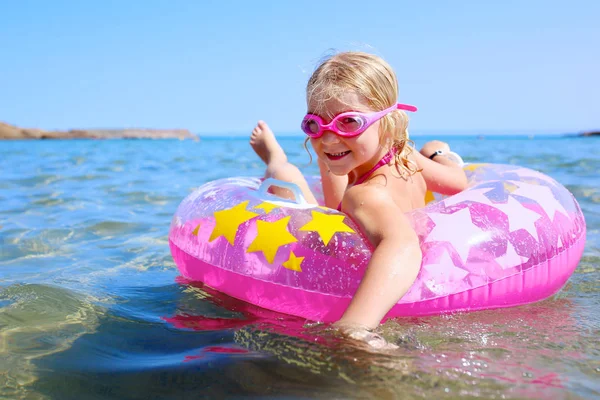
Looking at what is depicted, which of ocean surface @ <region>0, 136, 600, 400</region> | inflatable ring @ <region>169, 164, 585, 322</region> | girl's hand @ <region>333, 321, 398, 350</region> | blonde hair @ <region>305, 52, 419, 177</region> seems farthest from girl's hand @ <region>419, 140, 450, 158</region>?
girl's hand @ <region>333, 321, 398, 350</region>

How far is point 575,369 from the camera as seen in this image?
1910 mm

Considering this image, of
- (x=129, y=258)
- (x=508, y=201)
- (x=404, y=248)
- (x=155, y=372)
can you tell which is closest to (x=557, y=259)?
(x=508, y=201)

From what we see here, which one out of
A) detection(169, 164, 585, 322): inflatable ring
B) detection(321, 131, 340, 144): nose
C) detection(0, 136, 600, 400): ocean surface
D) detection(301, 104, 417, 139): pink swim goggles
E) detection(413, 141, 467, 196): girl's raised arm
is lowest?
detection(0, 136, 600, 400): ocean surface

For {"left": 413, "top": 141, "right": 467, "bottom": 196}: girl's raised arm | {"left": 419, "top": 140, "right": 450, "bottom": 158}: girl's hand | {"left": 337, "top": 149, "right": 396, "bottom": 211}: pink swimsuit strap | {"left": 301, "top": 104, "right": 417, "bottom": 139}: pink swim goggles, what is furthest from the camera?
{"left": 419, "top": 140, "right": 450, "bottom": 158}: girl's hand

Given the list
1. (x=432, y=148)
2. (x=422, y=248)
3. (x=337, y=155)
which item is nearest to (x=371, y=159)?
(x=337, y=155)

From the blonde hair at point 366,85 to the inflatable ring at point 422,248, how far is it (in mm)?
358

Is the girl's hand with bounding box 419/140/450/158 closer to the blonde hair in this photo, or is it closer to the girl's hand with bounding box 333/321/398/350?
the blonde hair

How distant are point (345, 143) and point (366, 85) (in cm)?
24

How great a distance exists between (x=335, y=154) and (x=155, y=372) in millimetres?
1095

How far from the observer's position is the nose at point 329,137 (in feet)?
7.82

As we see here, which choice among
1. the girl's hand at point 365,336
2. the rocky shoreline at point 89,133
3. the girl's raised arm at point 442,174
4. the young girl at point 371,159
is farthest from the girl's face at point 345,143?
the rocky shoreline at point 89,133

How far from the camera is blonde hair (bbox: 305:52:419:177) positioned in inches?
92.7

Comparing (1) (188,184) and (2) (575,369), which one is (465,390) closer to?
(2) (575,369)

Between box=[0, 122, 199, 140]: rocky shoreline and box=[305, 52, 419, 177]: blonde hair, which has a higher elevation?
box=[305, 52, 419, 177]: blonde hair
